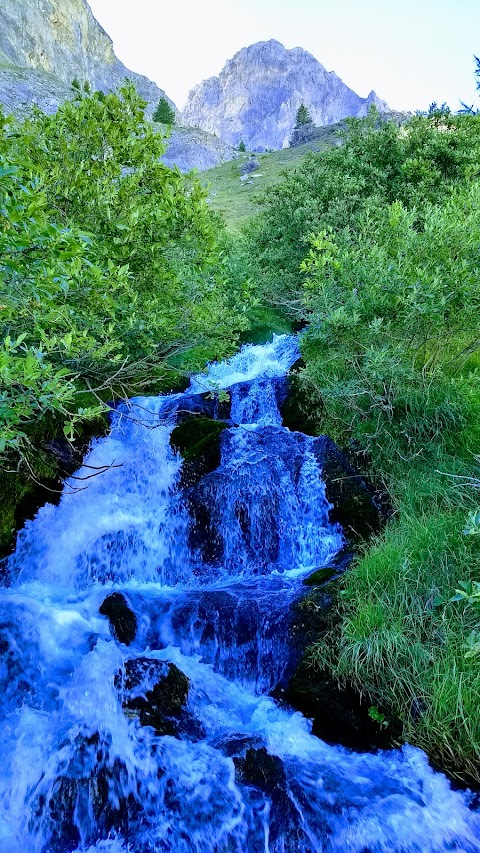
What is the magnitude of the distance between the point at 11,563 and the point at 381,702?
7.51 meters

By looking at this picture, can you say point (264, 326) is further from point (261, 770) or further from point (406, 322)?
point (261, 770)

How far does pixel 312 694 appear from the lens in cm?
603

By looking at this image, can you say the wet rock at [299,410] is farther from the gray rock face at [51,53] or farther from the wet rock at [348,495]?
the gray rock face at [51,53]

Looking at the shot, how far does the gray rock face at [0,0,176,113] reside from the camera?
8312 centimetres

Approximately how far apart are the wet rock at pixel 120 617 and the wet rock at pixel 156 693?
815 mm

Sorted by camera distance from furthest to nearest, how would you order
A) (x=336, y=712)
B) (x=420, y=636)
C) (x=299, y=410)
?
(x=299, y=410) → (x=336, y=712) → (x=420, y=636)

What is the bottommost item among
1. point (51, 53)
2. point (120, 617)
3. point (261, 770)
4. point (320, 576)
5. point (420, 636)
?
point (120, 617)

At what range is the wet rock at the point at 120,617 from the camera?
729 cm

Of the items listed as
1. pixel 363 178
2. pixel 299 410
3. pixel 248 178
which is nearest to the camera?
pixel 299 410

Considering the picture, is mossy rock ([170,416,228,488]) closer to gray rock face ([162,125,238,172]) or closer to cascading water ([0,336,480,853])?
cascading water ([0,336,480,853])

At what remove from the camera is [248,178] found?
70938 millimetres

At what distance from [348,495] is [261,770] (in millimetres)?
5220

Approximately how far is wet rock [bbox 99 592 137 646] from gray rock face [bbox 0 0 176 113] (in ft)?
301

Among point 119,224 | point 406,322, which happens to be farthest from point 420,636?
point 119,224
